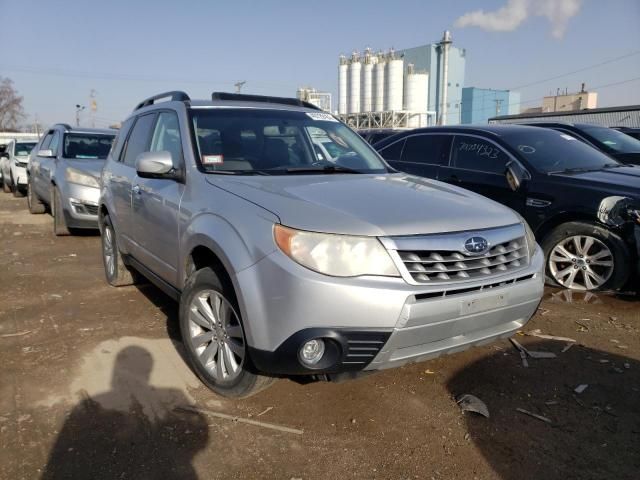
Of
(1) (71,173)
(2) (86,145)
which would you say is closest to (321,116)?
(1) (71,173)

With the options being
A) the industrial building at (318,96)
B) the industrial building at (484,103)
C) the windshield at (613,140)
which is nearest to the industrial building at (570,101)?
the industrial building at (484,103)

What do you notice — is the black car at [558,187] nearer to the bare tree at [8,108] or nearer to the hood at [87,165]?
the hood at [87,165]

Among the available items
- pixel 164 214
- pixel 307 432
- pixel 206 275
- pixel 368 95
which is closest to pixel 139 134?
pixel 164 214

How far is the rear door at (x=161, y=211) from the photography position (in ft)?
11.4

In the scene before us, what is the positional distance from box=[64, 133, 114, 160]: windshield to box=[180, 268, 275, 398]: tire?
Answer: 20.4 feet

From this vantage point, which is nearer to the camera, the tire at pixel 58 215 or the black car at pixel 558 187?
the black car at pixel 558 187

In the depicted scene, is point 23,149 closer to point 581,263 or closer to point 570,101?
point 581,263

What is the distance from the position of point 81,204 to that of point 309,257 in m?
6.06

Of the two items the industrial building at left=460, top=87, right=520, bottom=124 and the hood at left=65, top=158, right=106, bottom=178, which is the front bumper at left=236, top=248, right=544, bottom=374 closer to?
the hood at left=65, top=158, right=106, bottom=178

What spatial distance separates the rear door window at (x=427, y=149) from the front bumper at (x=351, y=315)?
391cm

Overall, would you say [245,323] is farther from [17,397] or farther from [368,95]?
[368,95]

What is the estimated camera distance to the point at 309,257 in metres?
2.43

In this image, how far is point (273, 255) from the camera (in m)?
2.47

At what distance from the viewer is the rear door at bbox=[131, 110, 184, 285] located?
11.4 ft
